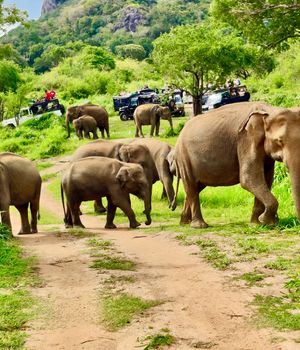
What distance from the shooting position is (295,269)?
23.3ft

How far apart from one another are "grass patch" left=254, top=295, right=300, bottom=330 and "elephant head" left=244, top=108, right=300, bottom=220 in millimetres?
2866

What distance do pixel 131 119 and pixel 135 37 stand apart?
505 feet

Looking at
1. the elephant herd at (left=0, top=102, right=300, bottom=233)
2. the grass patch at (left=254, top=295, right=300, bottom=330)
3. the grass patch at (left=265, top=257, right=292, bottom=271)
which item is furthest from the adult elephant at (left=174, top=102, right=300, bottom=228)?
the grass patch at (left=254, top=295, right=300, bottom=330)

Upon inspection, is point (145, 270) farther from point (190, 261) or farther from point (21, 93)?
point (21, 93)

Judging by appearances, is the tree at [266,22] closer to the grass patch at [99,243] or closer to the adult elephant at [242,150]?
the adult elephant at [242,150]

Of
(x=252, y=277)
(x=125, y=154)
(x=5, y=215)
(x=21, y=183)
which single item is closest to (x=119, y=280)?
(x=252, y=277)

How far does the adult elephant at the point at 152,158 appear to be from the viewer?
16.4m

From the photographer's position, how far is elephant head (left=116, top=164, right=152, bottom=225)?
13281mm

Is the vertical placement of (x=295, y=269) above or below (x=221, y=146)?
below

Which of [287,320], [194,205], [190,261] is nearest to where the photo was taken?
[287,320]

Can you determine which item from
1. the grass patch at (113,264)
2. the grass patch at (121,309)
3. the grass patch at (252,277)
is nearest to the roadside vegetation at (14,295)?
the grass patch at (121,309)

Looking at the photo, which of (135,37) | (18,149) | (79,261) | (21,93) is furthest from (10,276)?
(135,37)

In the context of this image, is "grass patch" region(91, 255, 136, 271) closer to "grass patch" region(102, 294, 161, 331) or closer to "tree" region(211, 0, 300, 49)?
"grass patch" region(102, 294, 161, 331)

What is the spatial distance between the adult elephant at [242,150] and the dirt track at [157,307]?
75.3 inches
